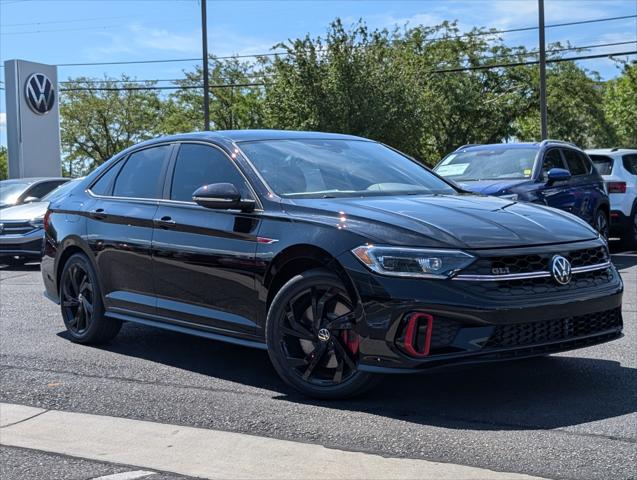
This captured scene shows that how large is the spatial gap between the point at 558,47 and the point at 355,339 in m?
43.5

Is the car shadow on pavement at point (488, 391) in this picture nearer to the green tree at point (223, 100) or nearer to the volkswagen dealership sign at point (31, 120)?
the volkswagen dealership sign at point (31, 120)

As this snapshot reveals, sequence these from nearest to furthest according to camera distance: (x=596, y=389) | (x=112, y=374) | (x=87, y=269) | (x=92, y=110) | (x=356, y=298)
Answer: (x=356, y=298) < (x=596, y=389) < (x=112, y=374) < (x=87, y=269) < (x=92, y=110)

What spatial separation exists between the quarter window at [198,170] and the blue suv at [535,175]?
17.6 ft

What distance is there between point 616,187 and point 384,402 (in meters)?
11.0

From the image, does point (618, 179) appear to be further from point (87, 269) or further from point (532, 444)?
point (532, 444)

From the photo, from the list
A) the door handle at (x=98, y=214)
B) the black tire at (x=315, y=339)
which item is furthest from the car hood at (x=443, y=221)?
the door handle at (x=98, y=214)

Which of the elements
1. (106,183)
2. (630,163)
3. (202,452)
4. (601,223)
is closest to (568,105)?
(630,163)

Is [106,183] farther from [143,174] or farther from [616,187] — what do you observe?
[616,187]

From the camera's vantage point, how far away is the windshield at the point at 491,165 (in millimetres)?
11781

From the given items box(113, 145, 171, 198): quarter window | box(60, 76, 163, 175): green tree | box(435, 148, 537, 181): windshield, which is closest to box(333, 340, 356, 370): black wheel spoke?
box(113, 145, 171, 198): quarter window

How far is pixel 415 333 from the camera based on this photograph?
4.68 meters

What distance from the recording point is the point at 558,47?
4547cm

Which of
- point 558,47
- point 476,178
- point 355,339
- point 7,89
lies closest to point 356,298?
point 355,339

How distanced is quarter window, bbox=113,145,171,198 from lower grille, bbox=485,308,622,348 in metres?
2.86
